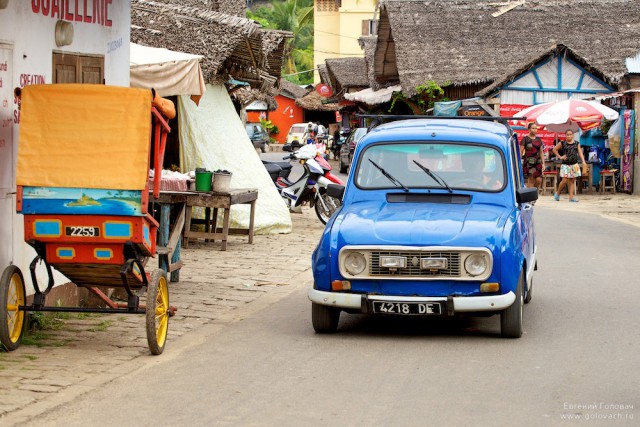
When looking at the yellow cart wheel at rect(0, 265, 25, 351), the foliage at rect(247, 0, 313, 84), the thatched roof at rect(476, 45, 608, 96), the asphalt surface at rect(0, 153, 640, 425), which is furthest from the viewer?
the foliage at rect(247, 0, 313, 84)

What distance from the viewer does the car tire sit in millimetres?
9164

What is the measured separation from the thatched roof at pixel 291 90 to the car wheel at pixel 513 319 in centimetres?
7549

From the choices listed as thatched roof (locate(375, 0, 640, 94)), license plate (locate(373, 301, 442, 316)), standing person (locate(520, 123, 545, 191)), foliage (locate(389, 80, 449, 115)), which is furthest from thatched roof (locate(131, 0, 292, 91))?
thatched roof (locate(375, 0, 640, 94))

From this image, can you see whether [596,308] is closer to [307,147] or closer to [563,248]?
[563,248]

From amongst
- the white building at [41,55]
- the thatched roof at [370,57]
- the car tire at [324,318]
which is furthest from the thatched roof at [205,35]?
the thatched roof at [370,57]

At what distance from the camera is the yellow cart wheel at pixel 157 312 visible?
805 centimetres

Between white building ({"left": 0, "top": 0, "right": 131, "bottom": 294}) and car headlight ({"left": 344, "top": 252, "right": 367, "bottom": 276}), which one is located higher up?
white building ({"left": 0, "top": 0, "right": 131, "bottom": 294})

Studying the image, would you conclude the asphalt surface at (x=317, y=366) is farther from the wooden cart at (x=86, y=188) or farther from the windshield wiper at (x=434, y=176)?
the windshield wiper at (x=434, y=176)

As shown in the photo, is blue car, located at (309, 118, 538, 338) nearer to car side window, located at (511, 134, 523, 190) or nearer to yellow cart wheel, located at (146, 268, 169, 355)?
car side window, located at (511, 134, 523, 190)

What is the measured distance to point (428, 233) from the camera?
8.83m

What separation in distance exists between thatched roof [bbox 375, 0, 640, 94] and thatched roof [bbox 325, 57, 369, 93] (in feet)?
49.9

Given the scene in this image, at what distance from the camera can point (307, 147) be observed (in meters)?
20.5

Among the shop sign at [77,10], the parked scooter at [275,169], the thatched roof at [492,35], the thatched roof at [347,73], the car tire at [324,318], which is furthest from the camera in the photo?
the thatched roof at [347,73]

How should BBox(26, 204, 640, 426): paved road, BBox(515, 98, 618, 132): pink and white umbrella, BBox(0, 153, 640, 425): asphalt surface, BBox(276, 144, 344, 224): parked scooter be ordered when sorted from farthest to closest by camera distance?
Result: BBox(515, 98, 618, 132): pink and white umbrella, BBox(276, 144, 344, 224): parked scooter, BBox(0, 153, 640, 425): asphalt surface, BBox(26, 204, 640, 426): paved road
